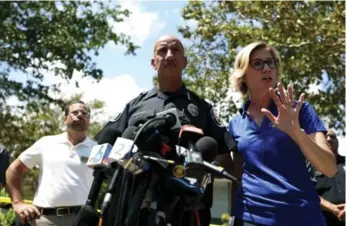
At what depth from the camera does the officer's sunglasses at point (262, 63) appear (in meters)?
3.28

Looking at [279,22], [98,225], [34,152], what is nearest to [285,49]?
[279,22]

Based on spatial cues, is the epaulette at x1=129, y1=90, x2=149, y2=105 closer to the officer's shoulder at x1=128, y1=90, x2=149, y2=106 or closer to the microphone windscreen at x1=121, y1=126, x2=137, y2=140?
the officer's shoulder at x1=128, y1=90, x2=149, y2=106

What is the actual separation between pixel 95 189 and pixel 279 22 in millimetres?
9116

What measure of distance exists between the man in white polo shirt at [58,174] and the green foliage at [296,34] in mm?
6131

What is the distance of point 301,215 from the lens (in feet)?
9.99

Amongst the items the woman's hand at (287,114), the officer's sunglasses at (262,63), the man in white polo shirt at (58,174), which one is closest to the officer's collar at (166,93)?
the officer's sunglasses at (262,63)

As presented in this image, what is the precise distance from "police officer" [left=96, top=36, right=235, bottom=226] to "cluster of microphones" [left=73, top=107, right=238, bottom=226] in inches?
13.0

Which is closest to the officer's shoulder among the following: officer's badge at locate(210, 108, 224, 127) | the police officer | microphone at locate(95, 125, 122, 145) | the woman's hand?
the police officer

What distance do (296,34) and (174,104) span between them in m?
8.28

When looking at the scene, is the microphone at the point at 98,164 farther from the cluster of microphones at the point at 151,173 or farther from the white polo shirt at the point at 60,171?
the white polo shirt at the point at 60,171

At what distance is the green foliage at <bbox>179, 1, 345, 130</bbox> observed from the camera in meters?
11.0

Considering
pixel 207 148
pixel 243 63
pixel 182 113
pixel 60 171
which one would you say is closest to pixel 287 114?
pixel 207 148

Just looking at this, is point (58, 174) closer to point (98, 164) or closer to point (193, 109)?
point (193, 109)

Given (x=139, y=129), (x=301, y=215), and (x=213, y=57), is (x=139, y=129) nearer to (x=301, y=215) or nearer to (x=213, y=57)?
(x=301, y=215)
